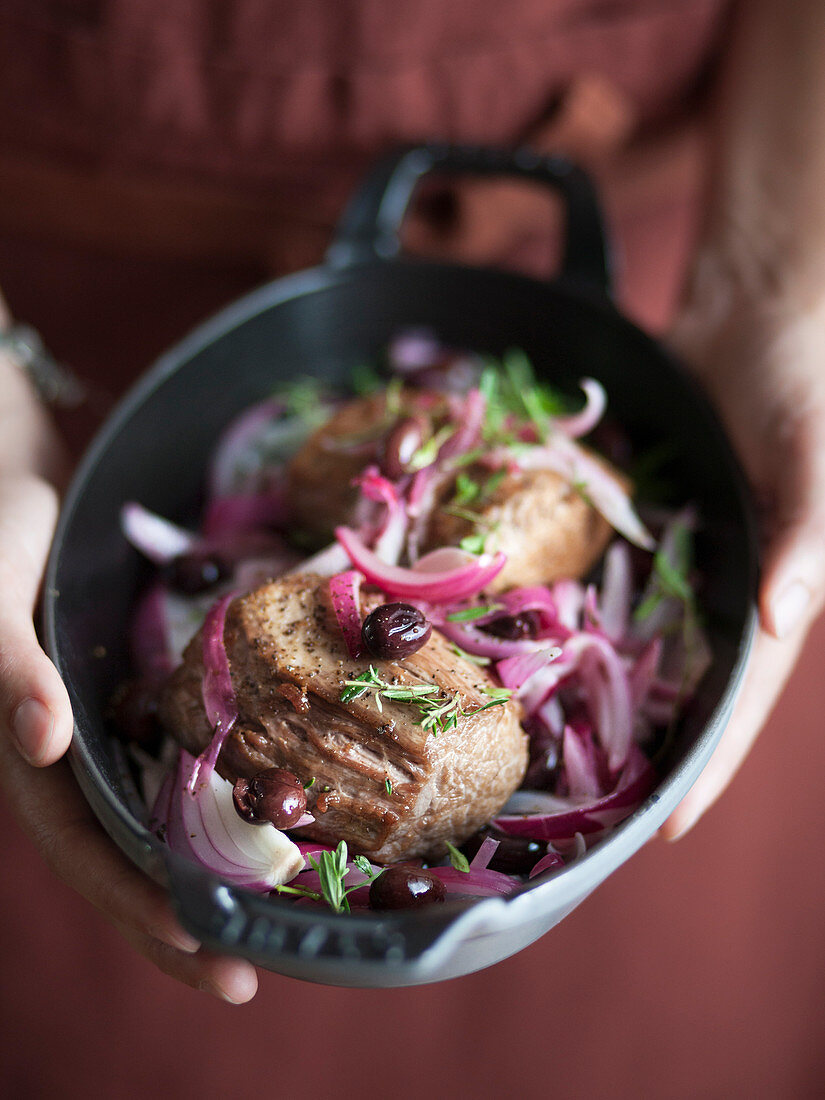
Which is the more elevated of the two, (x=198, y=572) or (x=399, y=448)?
(x=399, y=448)

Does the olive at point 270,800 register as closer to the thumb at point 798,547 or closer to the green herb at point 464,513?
the green herb at point 464,513

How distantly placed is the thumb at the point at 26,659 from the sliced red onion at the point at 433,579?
49cm

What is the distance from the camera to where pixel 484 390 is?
5.32ft

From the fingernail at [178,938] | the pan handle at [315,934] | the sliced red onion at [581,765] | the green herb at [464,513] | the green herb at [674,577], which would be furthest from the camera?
the green herb at [674,577]

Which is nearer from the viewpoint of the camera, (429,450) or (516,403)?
(429,450)

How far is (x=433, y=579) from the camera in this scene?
131cm

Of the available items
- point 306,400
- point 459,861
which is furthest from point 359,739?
point 306,400

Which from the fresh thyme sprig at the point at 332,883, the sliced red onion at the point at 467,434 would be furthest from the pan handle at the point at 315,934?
the sliced red onion at the point at 467,434

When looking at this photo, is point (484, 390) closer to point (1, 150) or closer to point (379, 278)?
point (379, 278)

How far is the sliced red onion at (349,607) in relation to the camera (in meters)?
1.22

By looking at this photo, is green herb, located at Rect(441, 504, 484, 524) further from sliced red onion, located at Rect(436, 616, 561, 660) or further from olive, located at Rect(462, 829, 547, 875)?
olive, located at Rect(462, 829, 547, 875)

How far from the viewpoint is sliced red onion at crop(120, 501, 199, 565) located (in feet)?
5.41

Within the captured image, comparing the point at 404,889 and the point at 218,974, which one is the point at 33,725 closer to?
the point at 218,974

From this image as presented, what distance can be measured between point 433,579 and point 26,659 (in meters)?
0.59
